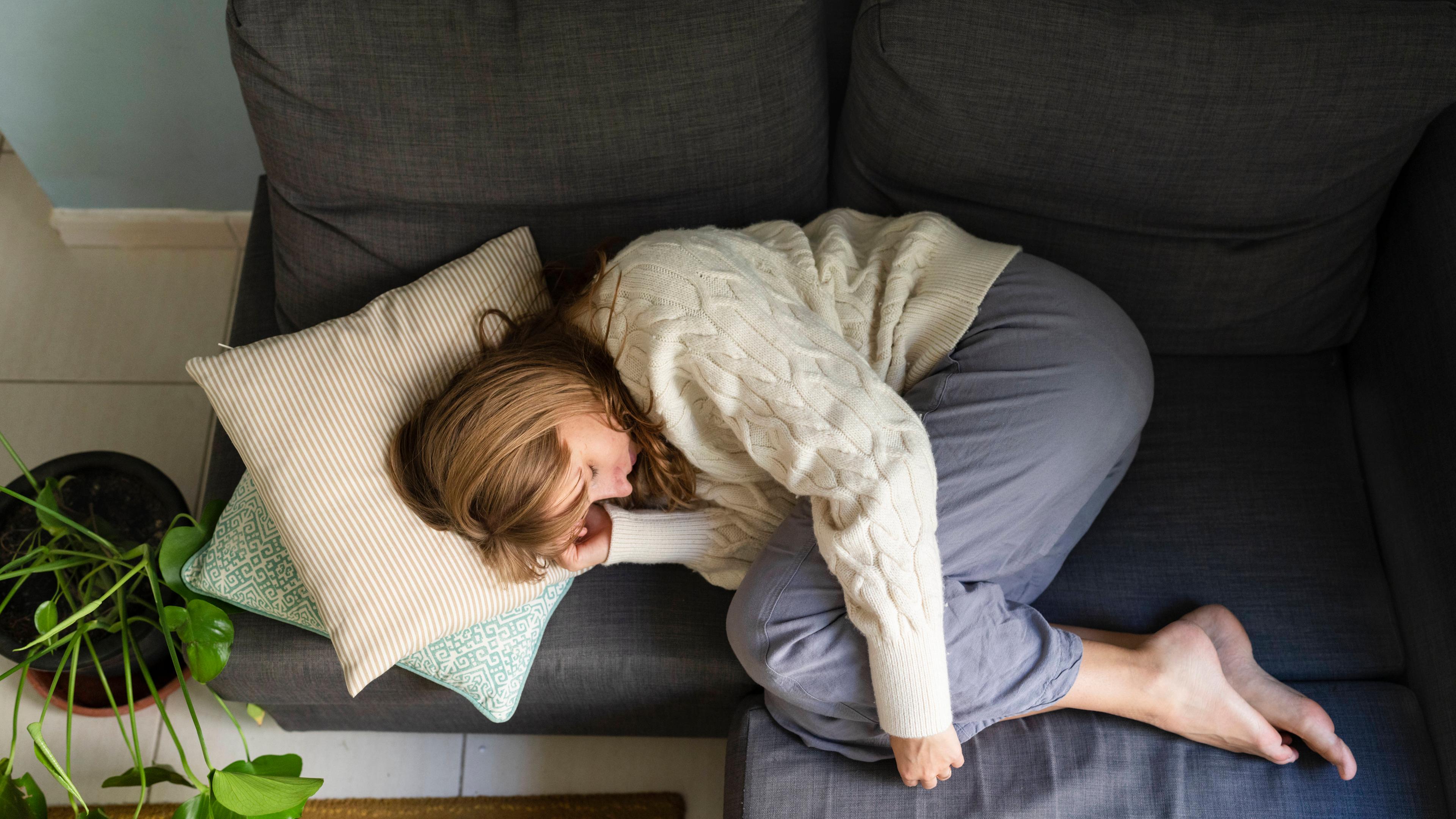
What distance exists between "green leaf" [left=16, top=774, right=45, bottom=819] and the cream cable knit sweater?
0.80 meters

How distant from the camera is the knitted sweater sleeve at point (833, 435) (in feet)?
3.46

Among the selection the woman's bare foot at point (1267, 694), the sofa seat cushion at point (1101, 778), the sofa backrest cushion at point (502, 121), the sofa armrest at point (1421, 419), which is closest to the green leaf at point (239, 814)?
the sofa seat cushion at point (1101, 778)

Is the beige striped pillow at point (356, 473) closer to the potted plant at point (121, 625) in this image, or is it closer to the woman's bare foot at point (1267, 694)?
the potted plant at point (121, 625)

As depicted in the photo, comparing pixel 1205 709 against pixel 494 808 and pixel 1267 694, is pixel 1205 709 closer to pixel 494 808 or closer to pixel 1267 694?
pixel 1267 694

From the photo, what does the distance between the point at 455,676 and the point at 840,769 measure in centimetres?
50

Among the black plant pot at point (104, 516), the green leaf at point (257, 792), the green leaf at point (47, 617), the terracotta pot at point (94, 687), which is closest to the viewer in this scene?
the green leaf at point (257, 792)

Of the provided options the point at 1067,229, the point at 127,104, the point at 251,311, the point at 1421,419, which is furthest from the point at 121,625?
the point at 1421,419

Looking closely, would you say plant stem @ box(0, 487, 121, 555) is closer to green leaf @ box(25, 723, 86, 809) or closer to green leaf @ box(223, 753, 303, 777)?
green leaf @ box(25, 723, 86, 809)

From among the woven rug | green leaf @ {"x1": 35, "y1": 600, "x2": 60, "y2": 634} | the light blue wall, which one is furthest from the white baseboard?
the woven rug

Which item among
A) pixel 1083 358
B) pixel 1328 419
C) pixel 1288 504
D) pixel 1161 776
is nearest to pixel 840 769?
pixel 1161 776

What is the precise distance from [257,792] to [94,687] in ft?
2.16

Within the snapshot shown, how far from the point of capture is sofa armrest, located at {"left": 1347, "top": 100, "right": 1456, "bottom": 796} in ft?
3.93

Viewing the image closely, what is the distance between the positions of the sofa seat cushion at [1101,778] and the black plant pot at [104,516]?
87 centimetres

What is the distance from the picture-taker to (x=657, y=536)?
1.25 meters
